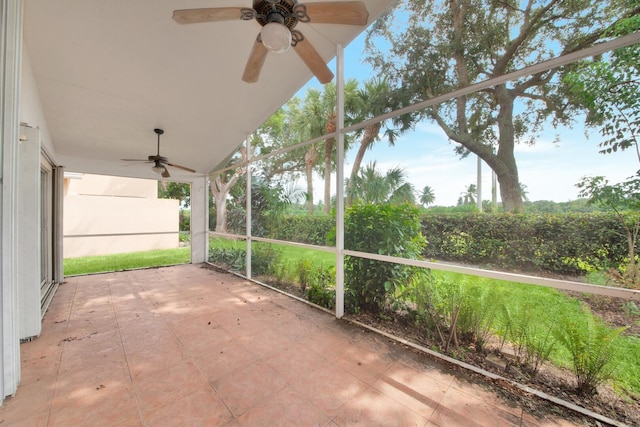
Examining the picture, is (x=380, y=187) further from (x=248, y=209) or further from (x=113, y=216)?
(x=113, y=216)

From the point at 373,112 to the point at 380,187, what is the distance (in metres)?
0.88

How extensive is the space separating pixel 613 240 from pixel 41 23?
4927 millimetres

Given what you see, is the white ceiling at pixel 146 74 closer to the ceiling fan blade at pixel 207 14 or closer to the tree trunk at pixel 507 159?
the ceiling fan blade at pixel 207 14

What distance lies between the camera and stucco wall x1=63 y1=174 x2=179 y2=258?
767 centimetres

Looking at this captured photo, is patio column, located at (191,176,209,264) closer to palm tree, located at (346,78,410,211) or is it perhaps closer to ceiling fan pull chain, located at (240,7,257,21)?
palm tree, located at (346,78,410,211)

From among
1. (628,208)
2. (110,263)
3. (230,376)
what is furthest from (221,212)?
(628,208)

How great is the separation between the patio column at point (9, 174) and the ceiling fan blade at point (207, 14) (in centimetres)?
123

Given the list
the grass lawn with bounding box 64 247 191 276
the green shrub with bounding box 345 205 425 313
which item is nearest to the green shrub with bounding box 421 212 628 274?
the green shrub with bounding box 345 205 425 313

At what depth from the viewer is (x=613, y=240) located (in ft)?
5.24

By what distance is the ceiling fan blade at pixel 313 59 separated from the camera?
5.84 ft

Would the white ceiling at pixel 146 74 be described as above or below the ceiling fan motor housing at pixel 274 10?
above

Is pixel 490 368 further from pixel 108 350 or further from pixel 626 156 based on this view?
pixel 108 350

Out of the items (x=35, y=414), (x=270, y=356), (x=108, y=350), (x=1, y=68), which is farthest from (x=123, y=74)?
(x=270, y=356)

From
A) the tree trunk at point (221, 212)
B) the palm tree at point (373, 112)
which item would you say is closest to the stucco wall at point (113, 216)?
the tree trunk at point (221, 212)
